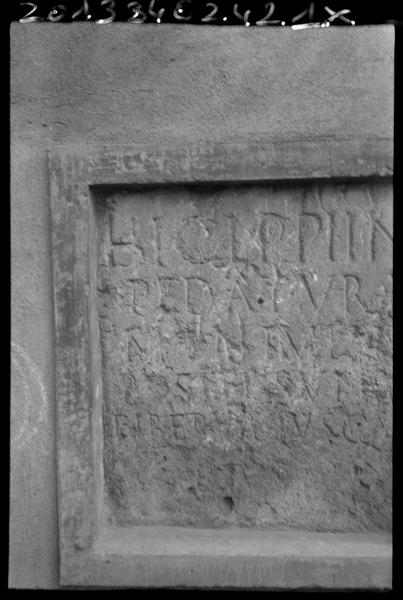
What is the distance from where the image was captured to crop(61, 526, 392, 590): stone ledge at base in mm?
2719

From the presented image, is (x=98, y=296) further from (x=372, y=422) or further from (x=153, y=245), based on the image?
(x=372, y=422)

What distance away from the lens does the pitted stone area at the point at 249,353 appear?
276cm

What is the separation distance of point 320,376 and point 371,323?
0.31 meters

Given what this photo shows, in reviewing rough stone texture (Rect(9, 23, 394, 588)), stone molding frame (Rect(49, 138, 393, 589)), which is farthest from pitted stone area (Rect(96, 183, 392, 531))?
rough stone texture (Rect(9, 23, 394, 588))

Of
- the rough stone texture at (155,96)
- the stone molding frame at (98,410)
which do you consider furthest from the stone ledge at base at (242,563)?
the rough stone texture at (155,96)

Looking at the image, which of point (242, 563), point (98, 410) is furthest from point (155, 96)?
point (242, 563)

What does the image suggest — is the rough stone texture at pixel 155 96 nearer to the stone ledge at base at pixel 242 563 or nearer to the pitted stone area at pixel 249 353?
the pitted stone area at pixel 249 353

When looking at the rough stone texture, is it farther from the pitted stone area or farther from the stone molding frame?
the pitted stone area

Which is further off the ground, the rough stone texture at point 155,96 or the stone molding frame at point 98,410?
the rough stone texture at point 155,96

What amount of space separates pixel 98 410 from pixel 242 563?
A: 88 centimetres

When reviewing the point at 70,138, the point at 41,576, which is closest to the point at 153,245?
the point at 70,138

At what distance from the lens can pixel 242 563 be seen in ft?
8.98

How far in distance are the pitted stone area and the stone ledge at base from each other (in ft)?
0.33

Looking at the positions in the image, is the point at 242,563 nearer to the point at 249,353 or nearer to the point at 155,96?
the point at 249,353
